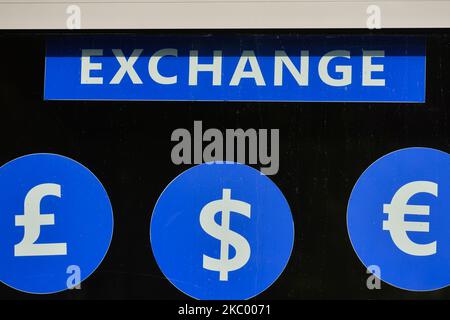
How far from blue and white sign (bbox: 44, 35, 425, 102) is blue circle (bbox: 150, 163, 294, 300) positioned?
1.03ft

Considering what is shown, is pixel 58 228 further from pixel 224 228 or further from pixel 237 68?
pixel 237 68

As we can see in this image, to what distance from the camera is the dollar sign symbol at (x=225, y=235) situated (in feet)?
7.92

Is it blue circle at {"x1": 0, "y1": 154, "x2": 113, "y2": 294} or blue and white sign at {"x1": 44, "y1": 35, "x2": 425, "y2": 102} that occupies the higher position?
blue and white sign at {"x1": 44, "y1": 35, "x2": 425, "y2": 102}

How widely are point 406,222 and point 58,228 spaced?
4.18ft

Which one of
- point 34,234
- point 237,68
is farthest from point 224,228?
point 34,234

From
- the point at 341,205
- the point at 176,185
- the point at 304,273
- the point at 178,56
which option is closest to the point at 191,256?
the point at 176,185

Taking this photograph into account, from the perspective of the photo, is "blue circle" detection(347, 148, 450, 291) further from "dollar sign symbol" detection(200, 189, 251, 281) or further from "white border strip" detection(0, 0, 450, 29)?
"white border strip" detection(0, 0, 450, 29)

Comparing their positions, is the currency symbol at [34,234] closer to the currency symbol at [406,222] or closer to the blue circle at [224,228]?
the blue circle at [224,228]

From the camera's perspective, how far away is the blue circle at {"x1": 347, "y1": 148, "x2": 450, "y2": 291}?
2383mm

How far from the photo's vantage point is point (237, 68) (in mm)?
2463

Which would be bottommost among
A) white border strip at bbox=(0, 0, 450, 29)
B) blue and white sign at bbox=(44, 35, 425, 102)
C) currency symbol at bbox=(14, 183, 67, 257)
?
currency symbol at bbox=(14, 183, 67, 257)

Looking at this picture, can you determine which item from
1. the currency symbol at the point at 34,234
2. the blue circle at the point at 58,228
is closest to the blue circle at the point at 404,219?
the blue circle at the point at 58,228

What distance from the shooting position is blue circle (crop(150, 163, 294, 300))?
241 centimetres

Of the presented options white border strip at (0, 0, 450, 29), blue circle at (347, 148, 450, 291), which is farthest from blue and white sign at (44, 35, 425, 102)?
blue circle at (347, 148, 450, 291)
